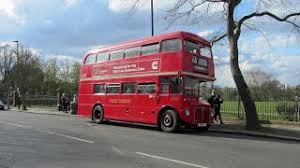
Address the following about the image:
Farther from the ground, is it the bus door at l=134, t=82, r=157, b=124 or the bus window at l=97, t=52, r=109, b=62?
the bus window at l=97, t=52, r=109, b=62

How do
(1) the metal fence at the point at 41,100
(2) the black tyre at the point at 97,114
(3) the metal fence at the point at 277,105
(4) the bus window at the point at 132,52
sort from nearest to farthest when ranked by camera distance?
(4) the bus window at the point at 132,52
(3) the metal fence at the point at 277,105
(2) the black tyre at the point at 97,114
(1) the metal fence at the point at 41,100

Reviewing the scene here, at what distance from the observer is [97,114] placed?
2666cm

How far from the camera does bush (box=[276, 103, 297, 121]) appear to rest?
2554cm

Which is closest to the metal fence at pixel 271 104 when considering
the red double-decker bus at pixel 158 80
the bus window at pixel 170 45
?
the red double-decker bus at pixel 158 80

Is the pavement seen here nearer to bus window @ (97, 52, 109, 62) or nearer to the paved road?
the paved road

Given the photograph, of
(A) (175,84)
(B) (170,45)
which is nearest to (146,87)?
(A) (175,84)

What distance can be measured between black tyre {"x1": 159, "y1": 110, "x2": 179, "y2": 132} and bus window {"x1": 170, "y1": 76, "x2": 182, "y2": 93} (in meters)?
0.96

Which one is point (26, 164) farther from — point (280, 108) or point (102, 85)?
point (280, 108)

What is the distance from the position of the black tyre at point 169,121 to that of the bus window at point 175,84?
96 cm

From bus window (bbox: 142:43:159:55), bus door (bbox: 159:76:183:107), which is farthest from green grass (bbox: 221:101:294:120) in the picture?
bus window (bbox: 142:43:159:55)

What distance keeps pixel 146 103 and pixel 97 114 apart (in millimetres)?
4758

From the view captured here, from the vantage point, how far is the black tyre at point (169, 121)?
21.0 m

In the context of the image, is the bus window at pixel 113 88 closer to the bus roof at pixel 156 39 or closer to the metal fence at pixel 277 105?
the bus roof at pixel 156 39

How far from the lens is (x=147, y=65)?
2270 cm
